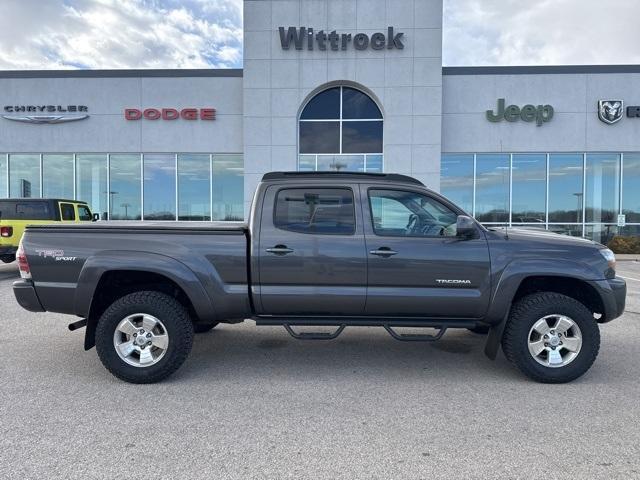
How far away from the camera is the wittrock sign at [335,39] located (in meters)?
14.7

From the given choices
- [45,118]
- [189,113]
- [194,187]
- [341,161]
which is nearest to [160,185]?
[194,187]

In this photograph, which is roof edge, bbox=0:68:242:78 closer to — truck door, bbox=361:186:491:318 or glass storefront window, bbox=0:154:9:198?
glass storefront window, bbox=0:154:9:198

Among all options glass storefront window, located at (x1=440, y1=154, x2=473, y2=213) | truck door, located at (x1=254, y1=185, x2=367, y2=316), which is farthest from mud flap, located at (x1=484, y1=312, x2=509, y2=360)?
glass storefront window, located at (x1=440, y1=154, x2=473, y2=213)

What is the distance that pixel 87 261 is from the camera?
3809 millimetres

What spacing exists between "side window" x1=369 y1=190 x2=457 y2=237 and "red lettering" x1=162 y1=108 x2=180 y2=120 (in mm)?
14048

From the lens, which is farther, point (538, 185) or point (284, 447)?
point (538, 185)

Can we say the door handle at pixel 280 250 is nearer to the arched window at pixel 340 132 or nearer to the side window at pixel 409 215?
the side window at pixel 409 215

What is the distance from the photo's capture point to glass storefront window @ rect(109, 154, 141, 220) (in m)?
16.3

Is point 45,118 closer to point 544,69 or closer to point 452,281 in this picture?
point 452,281

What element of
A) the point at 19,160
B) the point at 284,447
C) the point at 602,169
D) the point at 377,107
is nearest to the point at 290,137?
the point at 377,107

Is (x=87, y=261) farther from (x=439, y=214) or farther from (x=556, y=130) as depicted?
(x=556, y=130)

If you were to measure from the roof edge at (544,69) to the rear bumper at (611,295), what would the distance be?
45.5 feet

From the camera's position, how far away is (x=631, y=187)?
16156mm

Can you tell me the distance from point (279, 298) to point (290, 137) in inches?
472
